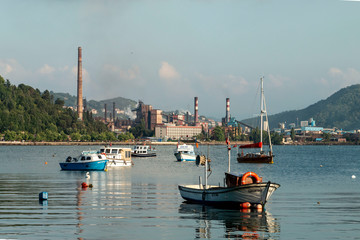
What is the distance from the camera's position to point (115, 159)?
11062cm

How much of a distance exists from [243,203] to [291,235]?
398 inches

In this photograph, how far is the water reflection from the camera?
3645cm

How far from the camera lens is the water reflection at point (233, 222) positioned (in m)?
36.4

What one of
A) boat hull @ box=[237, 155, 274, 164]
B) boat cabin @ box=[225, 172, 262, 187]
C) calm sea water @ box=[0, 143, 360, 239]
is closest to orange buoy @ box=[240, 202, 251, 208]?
calm sea water @ box=[0, 143, 360, 239]

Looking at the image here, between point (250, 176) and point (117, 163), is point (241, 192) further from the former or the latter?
point (117, 163)

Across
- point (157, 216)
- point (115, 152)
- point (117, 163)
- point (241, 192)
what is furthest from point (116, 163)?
point (157, 216)

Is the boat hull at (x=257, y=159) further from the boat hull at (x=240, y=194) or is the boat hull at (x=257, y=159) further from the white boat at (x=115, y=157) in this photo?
the boat hull at (x=240, y=194)

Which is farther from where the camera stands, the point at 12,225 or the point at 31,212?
the point at 31,212

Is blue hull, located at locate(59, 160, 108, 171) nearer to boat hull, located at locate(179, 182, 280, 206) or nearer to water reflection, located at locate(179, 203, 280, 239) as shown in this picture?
water reflection, located at locate(179, 203, 280, 239)

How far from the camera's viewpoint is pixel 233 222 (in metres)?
40.8

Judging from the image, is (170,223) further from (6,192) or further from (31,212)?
(6,192)

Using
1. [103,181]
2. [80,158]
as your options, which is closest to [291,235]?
[103,181]

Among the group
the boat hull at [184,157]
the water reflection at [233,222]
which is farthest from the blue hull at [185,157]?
the water reflection at [233,222]

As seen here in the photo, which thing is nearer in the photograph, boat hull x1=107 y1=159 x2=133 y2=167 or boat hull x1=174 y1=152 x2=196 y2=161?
boat hull x1=107 y1=159 x2=133 y2=167
